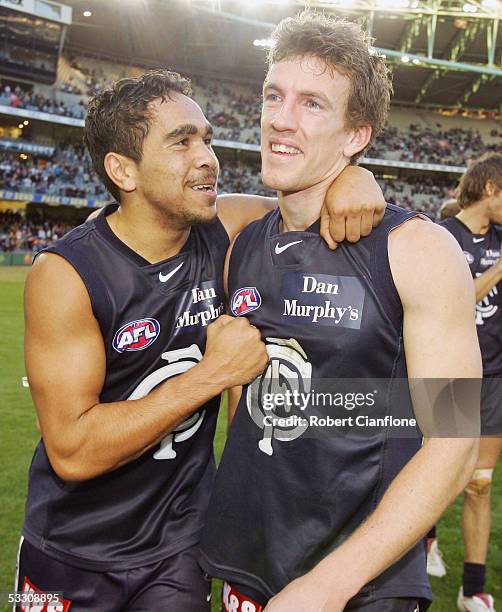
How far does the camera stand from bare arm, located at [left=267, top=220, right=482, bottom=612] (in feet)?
5.49

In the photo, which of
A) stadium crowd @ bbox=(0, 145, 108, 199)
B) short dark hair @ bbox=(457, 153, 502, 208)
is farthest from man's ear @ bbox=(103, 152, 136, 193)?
stadium crowd @ bbox=(0, 145, 108, 199)

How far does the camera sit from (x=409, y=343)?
1.88 m

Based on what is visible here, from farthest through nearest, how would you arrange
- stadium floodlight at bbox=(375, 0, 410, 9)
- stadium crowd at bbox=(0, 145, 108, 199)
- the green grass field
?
stadium crowd at bbox=(0, 145, 108, 199)
stadium floodlight at bbox=(375, 0, 410, 9)
the green grass field

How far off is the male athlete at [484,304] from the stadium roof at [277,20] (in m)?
28.4

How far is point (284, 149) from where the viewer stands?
2.23m

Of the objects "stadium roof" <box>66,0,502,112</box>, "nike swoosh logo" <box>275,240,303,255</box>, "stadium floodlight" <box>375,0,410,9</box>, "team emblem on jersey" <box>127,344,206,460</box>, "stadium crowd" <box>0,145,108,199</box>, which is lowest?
"stadium crowd" <box>0,145,108,199</box>

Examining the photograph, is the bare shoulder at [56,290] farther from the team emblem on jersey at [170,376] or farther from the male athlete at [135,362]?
the team emblem on jersey at [170,376]

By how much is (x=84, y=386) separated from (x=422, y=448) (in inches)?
49.5

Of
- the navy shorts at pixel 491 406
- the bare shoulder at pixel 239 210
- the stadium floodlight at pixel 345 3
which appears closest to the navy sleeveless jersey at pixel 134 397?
the bare shoulder at pixel 239 210

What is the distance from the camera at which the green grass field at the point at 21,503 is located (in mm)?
4184

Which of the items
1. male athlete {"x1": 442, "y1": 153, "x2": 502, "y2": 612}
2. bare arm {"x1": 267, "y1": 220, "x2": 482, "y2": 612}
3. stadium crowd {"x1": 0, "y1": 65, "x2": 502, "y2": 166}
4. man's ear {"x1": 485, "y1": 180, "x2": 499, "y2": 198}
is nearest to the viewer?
bare arm {"x1": 267, "y1": 220, "x2": 482, "y2": 612}

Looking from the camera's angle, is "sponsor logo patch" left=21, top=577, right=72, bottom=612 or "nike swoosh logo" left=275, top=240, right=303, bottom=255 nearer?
"nike swoosh logo" left=275, top=240, right=303, bottom=255

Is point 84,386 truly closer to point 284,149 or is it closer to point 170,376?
point 170,376

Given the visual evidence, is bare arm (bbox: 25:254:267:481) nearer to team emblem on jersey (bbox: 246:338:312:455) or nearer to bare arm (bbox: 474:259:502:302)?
team emblem on jersey (bbox: 246:338:312:455)
